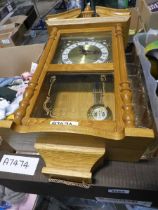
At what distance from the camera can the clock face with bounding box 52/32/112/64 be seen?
0.59m

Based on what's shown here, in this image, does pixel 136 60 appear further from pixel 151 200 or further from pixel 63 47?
pixel 151 200

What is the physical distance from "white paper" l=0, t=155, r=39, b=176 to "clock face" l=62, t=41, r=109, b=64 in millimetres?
320

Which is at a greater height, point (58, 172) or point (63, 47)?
point (63, 47)

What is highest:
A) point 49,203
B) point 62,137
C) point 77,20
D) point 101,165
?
point 77,20

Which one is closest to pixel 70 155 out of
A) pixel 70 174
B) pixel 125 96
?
pixel 70 174

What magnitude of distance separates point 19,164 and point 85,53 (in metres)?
0.41

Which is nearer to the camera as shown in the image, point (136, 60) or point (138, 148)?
point (138, 148)

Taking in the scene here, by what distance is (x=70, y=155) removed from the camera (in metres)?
0.42

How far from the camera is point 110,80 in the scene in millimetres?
519

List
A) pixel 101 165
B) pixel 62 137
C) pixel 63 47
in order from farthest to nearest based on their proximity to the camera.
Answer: pixel 63 47 → pixel 101 165 → pixel 62 137

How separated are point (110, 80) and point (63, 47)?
233 millimetres

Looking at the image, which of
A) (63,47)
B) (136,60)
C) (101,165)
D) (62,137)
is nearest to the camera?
(62,137)

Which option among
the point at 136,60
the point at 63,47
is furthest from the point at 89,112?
the point at 136,60

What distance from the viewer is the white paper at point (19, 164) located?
0.51 meters
